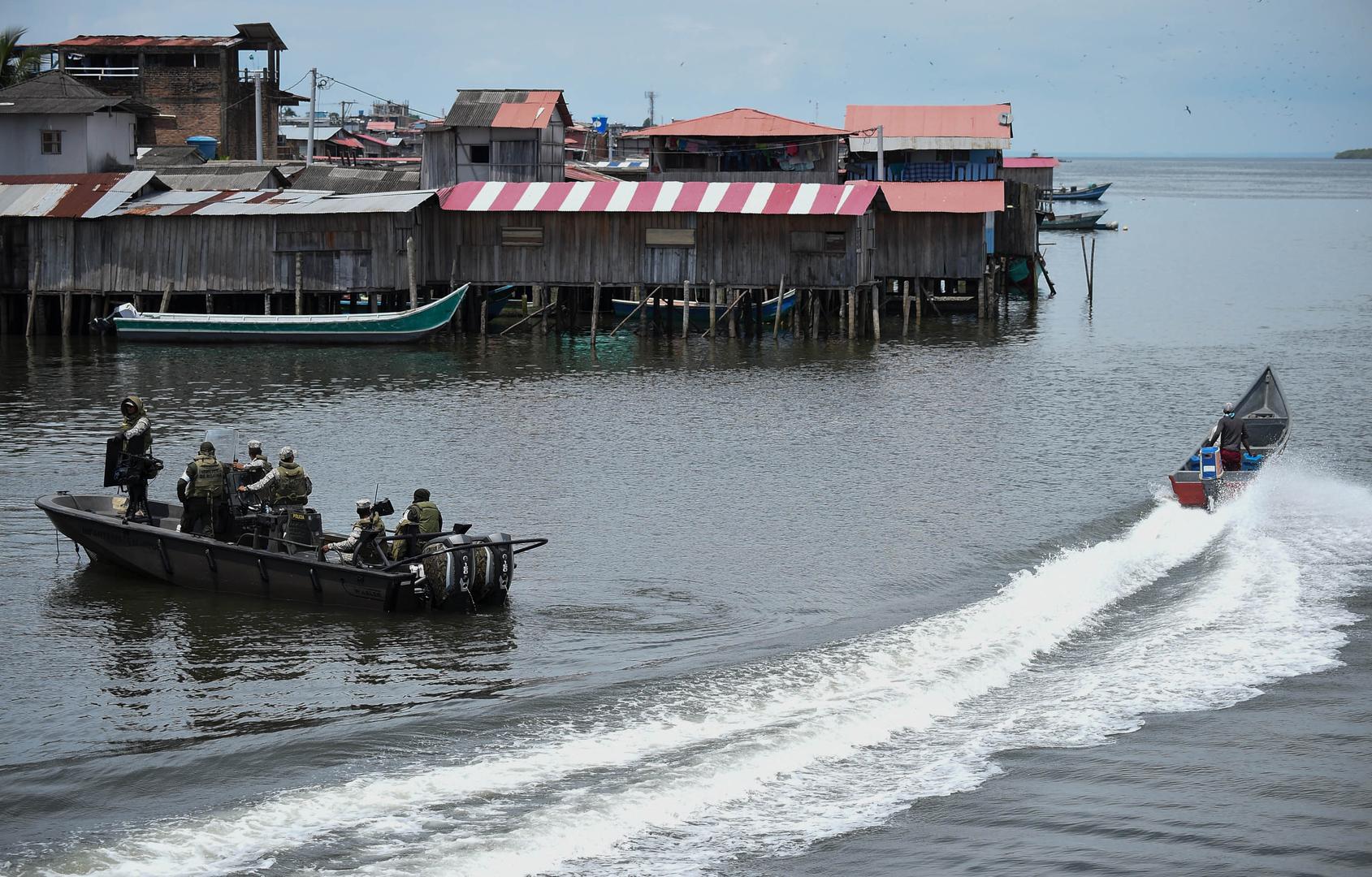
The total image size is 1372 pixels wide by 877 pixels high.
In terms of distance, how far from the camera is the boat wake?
10250mm

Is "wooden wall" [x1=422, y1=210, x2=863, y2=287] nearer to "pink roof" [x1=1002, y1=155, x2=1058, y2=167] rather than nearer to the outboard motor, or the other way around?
the outboard motor

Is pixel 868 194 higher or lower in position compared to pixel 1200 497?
higher

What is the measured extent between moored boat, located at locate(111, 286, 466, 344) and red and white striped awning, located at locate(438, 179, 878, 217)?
3733mm

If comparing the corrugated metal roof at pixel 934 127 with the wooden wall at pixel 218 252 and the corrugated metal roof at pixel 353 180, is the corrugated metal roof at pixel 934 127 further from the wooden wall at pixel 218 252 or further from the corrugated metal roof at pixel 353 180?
the wooden wall at pixel 218 252

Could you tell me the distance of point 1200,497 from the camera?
21.1m

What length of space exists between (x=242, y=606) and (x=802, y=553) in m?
7.33

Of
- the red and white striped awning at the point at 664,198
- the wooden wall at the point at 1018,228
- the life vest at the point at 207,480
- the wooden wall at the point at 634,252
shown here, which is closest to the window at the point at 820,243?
the wooden wall at the point at 634,252

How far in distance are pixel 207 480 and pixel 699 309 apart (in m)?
30.0

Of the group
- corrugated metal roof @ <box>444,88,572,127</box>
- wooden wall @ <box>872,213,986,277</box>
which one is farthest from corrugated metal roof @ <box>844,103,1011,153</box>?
corrugated metal roof @ <box>444,88,572,127</box>

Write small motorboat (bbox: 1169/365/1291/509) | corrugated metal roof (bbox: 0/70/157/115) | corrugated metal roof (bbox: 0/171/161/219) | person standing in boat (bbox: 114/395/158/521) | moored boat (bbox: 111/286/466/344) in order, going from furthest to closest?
corrugated metal roof (bbox: 0/70/157/115) → corrugated metal roof (bbox: 0/171/161/219) → moored boat (bbox: 111/286/466/344) → small motorboat (bbox: 1169/365/1291/509) → person standing in boat (bbox: 114/395/158/521)

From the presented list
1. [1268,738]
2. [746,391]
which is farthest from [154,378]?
[1268,738]

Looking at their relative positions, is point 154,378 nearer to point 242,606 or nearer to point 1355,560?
point 242,606

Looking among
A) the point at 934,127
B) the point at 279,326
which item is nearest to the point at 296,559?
the point at 279,326

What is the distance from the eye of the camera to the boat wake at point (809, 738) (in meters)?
10.2
